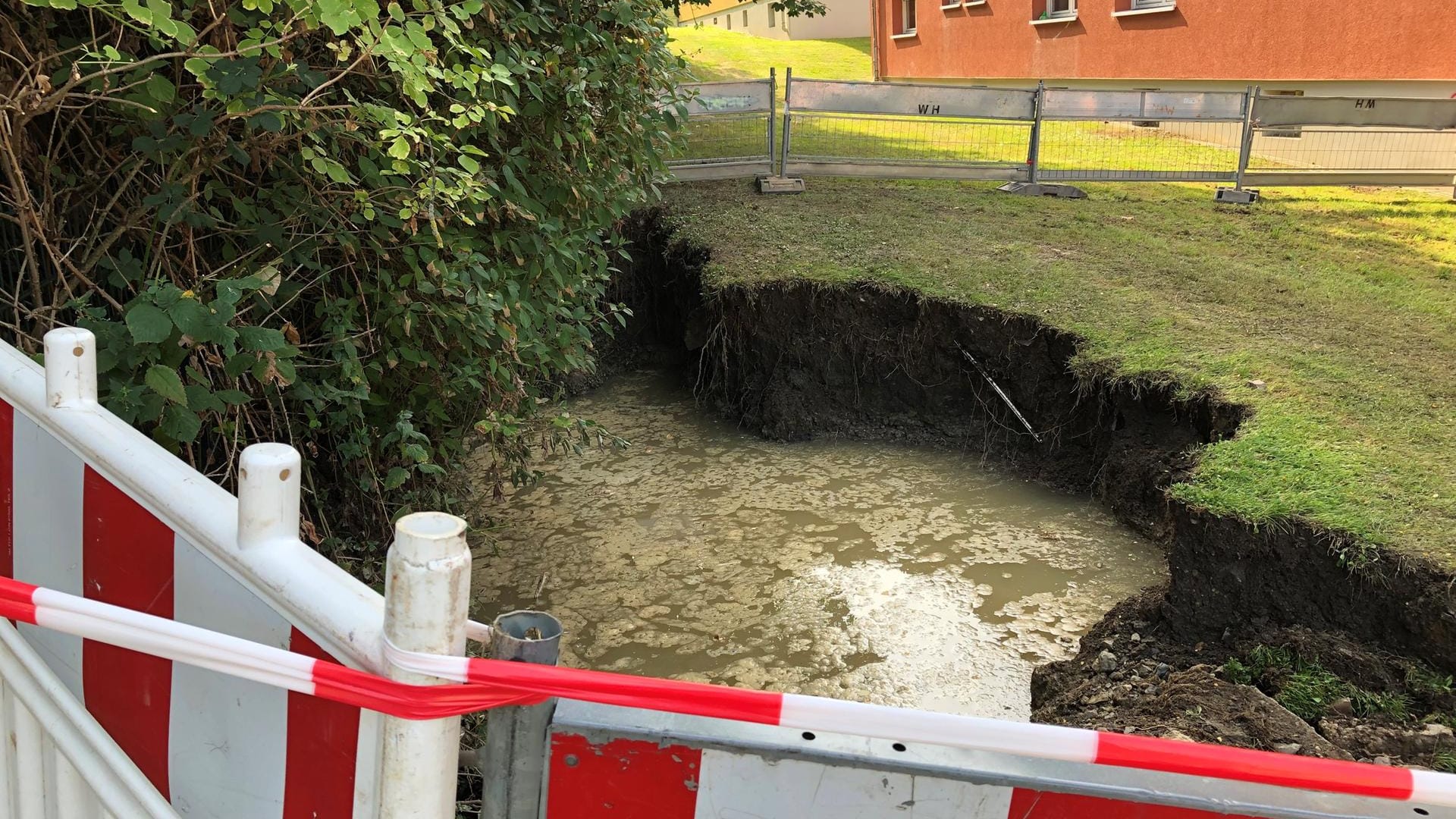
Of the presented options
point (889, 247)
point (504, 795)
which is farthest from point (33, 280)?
point (889, 247)

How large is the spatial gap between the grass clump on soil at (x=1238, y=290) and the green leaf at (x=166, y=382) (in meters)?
3.92

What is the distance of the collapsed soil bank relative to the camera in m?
3.88

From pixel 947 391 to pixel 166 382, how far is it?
5559mm

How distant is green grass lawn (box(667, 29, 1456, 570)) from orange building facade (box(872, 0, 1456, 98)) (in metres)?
1.22

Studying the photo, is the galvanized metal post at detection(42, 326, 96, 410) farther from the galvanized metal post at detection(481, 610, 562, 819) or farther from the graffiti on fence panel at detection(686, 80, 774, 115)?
the graffiti on fence panel at detection(686, 80, 774, 115)

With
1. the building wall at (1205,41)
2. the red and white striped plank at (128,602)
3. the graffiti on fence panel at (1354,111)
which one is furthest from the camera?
the building wall at (1205,41)

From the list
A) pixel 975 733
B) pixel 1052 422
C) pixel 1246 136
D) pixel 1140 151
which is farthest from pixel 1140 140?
pixel 975 733

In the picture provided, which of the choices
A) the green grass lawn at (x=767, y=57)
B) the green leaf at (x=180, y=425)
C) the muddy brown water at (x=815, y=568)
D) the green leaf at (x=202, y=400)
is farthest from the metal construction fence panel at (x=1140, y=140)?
the green leaf at (x=180, y=425)

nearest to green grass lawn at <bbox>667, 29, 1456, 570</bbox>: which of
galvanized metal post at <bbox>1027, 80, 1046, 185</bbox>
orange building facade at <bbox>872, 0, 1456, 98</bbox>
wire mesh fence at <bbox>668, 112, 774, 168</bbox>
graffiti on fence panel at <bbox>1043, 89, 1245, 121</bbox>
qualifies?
wire mesh fence at <bbox>668, 112, 774, 168</bbox>

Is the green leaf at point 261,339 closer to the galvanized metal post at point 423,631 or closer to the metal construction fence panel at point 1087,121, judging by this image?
the galvanized metal post at point 423,631

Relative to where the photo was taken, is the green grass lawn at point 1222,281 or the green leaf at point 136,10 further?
the green grass lawn at point 1222,281

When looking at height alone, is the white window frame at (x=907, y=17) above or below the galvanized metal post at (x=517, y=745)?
above

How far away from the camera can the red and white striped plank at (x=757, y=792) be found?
1.18 metres

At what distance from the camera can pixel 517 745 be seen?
122cm
